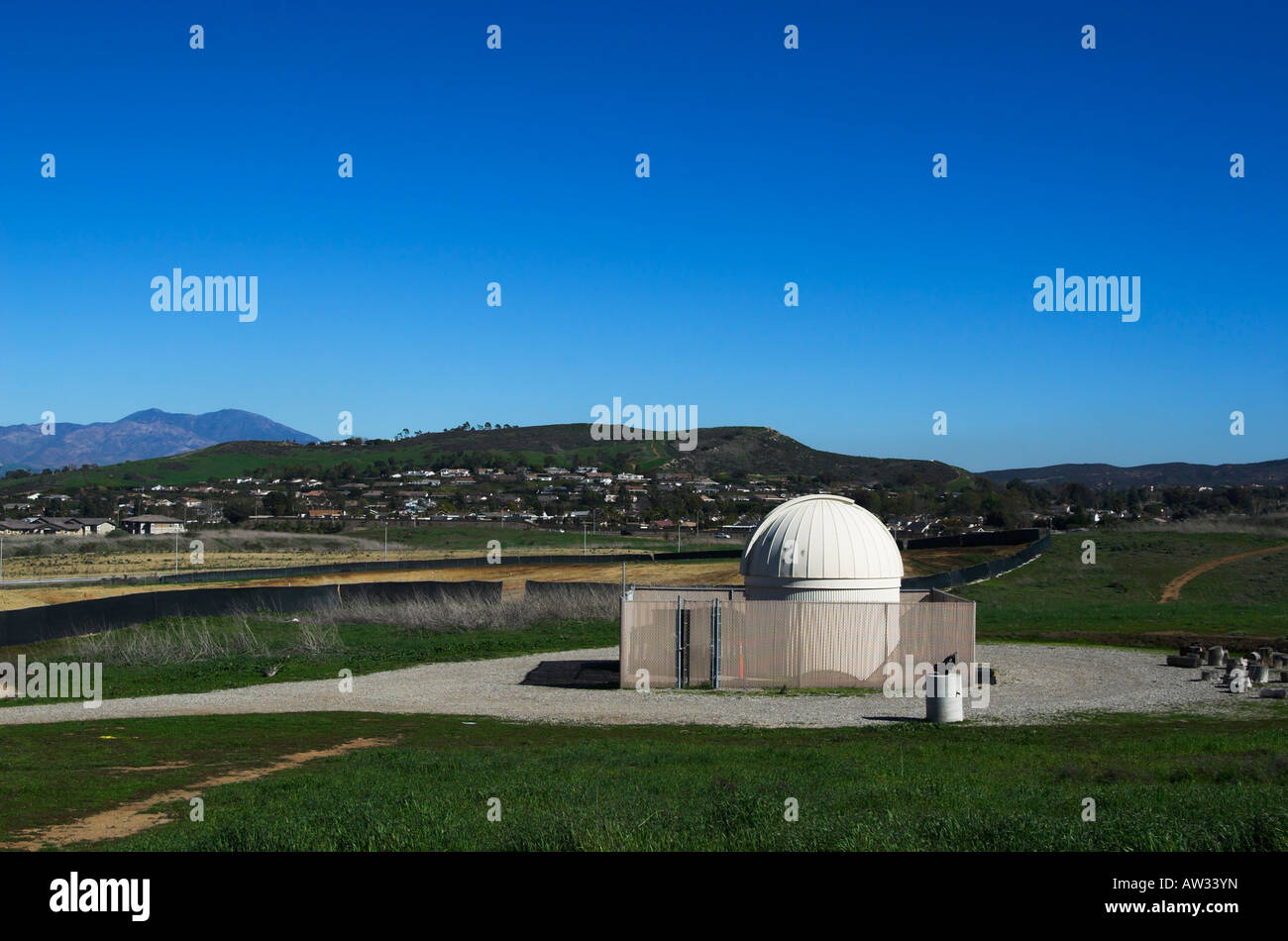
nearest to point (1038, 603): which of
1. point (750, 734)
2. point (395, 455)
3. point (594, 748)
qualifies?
point (750, 734)

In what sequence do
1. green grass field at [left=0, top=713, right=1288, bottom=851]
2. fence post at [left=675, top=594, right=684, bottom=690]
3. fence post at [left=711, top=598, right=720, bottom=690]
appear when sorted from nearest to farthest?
green grass field at [left=0, top=713, right=1288, bottom=851] < fence post at [left=711, top=598, right=720, bottom=690] < fence post at [left=675, top=594, right=684, bottom=690]

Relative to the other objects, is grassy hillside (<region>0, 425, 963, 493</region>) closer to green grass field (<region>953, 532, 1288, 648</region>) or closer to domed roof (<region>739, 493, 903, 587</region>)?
green grass field (<region>953, 532, 1288, 648</region>)

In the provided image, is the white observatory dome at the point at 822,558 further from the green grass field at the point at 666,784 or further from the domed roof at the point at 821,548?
the green grass field at the point at 666,784

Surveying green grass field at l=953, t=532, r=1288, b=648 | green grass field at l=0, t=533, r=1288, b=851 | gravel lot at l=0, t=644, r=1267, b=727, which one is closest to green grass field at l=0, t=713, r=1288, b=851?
green grass field at l=0, t=533, r=1288, b=851

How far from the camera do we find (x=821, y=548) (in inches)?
1107

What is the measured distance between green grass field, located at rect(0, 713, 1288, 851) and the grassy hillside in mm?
137963

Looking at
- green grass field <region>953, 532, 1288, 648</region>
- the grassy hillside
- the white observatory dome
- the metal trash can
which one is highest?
the grassy hillside

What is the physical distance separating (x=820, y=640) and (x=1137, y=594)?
103 ft

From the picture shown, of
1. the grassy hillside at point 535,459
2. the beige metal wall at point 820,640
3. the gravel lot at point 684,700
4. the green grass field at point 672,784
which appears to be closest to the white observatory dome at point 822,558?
the beige metal wall at point 820,640

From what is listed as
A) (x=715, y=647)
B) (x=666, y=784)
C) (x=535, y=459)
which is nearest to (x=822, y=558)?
(x=715, y=647)

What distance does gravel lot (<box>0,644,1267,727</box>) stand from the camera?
875 inches

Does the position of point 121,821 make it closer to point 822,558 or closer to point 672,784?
point 672,784

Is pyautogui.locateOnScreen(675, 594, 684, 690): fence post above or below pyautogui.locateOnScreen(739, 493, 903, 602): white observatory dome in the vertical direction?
below
